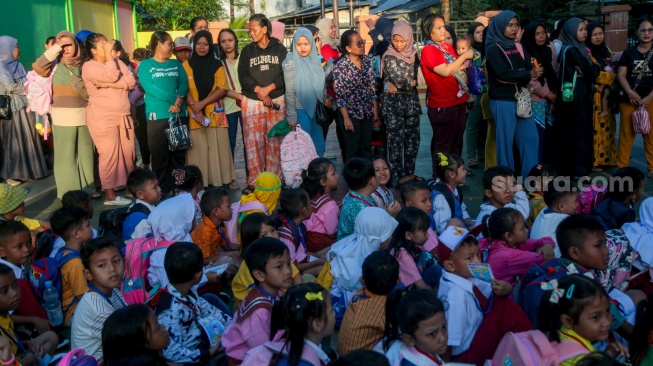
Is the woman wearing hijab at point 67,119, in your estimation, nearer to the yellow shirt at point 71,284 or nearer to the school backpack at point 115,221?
the school backpack at point 115,221

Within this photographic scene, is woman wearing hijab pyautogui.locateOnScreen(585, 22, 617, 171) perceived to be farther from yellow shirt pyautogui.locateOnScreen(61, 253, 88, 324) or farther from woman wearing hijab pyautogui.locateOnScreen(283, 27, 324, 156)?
yellow shirt pyautogui.locateOnScreen(61, 253, 88, 324)

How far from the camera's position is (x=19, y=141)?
891cm

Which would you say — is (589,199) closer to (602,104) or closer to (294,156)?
(602,104)

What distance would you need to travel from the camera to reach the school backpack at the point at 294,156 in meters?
7.51

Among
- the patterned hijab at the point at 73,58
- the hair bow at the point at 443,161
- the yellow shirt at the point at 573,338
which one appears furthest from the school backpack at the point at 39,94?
the yellow shirt at the point at 573,338

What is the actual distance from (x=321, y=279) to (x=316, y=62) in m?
3.62

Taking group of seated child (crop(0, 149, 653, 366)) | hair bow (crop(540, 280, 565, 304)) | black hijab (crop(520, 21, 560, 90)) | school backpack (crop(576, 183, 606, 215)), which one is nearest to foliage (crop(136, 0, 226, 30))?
black hijab (crop(520, 21, 560, 90))

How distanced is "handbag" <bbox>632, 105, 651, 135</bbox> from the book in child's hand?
512 centimetres

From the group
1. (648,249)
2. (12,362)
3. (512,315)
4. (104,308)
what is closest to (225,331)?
(104,308)

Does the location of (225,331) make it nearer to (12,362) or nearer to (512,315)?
(12,362)

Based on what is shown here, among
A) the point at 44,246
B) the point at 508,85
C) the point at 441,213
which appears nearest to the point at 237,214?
the point at 44,246

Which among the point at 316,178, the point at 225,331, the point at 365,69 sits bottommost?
the point at 225,331

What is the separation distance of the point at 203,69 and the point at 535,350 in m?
5.53

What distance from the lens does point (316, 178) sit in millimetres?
5934
